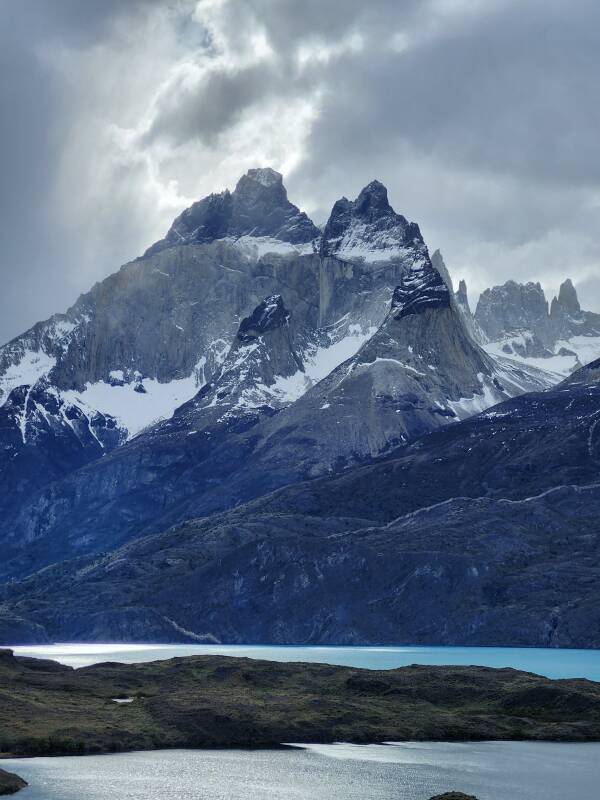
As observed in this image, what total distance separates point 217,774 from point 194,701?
117ft

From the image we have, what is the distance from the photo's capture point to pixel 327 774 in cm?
13988

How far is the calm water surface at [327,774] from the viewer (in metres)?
128

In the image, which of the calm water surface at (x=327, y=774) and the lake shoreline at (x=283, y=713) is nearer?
the calm water surface at (x=327, y=774)

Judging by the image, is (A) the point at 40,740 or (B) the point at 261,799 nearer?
(B) the point at 261,799

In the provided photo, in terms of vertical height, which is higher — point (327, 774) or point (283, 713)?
point (283, 713)

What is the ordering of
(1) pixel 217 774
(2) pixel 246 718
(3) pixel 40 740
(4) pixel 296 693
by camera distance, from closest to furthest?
(1) pixel 217 774
(3) pixel 40 740
(2) pixel 246 718
(4) pixel 296 693

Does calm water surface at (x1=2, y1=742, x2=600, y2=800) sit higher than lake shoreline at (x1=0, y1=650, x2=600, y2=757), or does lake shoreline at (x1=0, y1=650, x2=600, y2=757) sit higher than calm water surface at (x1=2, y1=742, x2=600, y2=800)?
lake shoreline at (x1=0, y1=650, x2=600, y2=757)

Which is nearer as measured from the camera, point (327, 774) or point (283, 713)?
point (327, 774)

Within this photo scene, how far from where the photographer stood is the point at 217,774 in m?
137

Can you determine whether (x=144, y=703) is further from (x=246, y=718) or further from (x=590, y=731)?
(x=590, y=731)

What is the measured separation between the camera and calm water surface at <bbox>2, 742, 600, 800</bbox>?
128m

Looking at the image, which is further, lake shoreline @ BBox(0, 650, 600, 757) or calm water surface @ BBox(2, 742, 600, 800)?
lake shoreline @ BBox(0, 650, 600, 757)

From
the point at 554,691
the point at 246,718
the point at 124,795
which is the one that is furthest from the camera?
the point at 554,691

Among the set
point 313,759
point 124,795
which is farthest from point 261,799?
point 313,759
